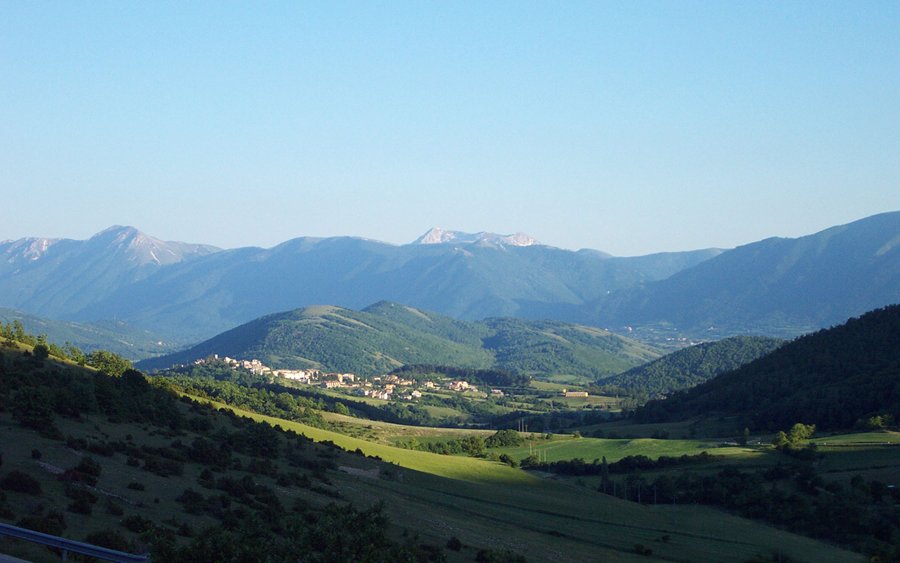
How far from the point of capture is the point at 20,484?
2497 centimetres

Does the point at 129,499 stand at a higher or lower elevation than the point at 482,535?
higher

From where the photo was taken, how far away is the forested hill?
108m

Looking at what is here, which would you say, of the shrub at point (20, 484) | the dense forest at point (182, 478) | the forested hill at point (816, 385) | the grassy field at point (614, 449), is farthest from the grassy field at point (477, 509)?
the forested hill at point (816, 385)

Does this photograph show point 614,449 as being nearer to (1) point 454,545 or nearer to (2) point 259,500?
(1) point 454,545

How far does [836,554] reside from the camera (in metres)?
55.8

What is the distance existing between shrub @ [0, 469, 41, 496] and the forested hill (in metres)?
98.0

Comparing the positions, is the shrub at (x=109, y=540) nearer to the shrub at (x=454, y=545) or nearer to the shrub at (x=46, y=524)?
the shrub at (x=46, y=524)

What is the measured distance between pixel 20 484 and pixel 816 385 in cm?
11817

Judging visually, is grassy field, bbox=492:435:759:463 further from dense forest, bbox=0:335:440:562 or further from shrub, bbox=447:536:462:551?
shrub, bbox=447:536:462:551

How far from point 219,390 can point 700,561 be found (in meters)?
81.7

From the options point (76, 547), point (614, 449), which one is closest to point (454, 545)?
point (76, 547)

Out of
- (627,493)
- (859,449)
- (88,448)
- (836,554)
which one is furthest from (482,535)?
(859,449)

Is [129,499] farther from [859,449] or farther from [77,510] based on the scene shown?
[859,449]

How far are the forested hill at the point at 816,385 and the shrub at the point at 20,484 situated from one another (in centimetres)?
9801
